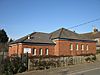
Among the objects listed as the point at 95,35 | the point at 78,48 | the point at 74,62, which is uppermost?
the point at 95,35

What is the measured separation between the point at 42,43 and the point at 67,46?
20.5 feet

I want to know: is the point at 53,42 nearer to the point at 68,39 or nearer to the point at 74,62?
the point at 68,39

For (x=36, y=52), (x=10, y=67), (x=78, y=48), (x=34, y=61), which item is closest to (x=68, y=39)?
(x=78, y=48)

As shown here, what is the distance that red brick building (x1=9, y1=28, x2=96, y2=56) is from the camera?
37081 mm

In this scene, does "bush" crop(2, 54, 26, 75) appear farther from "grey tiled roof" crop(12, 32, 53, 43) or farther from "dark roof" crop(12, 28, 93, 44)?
"dark roof" crop(12, 28, 93, 44)

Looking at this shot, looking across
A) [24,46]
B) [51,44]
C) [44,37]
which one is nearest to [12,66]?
[24,46]

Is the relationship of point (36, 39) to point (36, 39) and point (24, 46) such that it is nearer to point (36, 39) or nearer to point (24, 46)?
point (36, 39)

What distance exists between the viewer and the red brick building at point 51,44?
37081 millimetres

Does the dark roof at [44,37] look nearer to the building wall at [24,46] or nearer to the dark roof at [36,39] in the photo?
the dark roof at [36,39]

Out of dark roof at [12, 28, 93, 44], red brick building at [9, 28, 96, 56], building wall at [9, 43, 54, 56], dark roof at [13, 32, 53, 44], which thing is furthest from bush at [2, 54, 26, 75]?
dark roof at [12, 28, 93, 44]

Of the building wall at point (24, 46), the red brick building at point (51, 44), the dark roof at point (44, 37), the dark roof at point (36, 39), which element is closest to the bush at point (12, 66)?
the building wall at point (24, 46)

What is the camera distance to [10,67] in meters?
17.7

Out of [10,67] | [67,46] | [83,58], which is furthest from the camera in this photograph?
[67,46]

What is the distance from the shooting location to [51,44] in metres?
40.3
